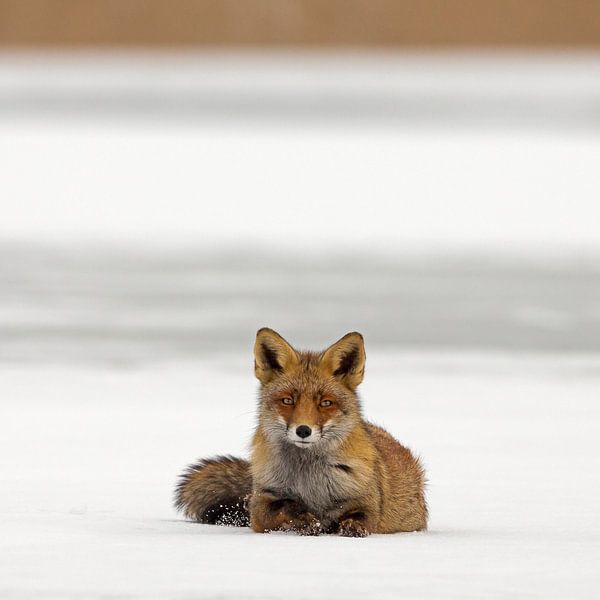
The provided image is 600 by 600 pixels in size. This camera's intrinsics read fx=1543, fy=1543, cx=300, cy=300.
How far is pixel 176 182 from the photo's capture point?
21625 millimetres

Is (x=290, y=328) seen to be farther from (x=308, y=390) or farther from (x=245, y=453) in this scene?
(x=308, y=390)

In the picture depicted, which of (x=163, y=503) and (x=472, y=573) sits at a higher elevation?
(x=163, y=503)

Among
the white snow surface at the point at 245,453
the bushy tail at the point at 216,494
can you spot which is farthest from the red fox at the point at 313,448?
the bushy tail at the point at 216,494

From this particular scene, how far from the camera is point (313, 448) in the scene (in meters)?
4.43

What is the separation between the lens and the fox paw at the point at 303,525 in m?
4.42

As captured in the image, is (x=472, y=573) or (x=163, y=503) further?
(x=163, y=503)

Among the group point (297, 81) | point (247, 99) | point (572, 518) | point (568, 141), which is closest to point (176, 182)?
point (568, 141)

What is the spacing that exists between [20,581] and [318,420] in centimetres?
105

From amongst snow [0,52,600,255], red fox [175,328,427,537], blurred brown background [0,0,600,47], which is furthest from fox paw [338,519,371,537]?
blurred brown background [0,0,600,47]

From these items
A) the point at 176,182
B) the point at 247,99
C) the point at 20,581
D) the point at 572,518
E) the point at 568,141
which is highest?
the point at 247,99

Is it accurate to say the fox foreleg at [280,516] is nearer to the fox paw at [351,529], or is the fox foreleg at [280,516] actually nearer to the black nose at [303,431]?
the fox paw at [351,529]

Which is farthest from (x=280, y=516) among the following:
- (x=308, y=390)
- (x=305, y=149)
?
(x=305, y=149)

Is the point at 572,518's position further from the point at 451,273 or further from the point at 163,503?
the point at 451,273

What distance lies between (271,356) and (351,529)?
55 cm
